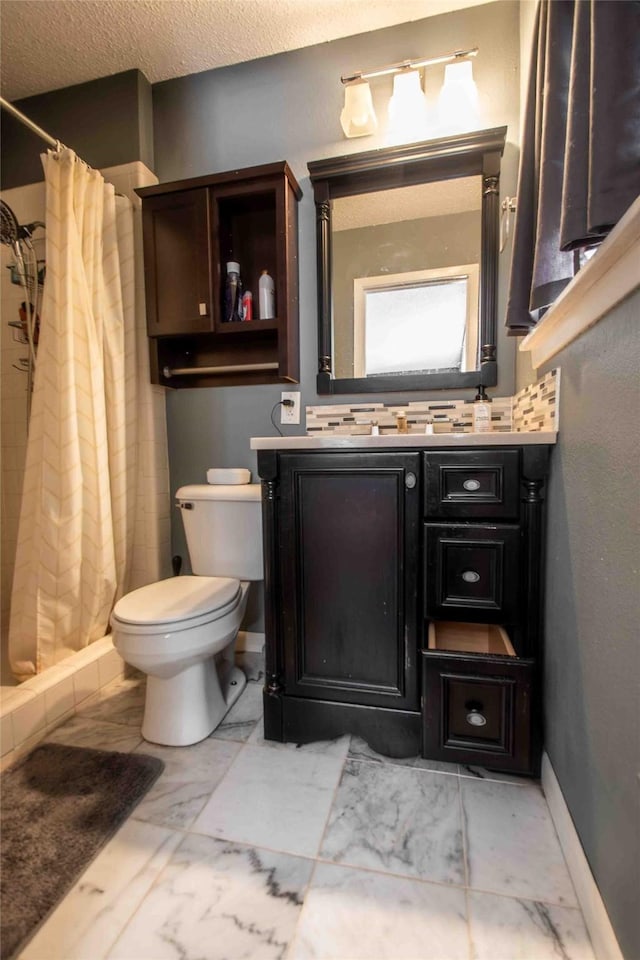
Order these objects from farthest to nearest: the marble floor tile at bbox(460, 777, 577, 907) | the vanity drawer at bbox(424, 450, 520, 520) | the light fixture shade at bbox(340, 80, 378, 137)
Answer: the light fixture shade at bbox(340, 80, 378, 137)
the vanity drawer at bbox(424, 450, 520, 520)
the marble floor tile at bbox(460, 777, 577, 907)

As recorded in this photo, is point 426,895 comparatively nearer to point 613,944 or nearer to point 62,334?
point 613,944

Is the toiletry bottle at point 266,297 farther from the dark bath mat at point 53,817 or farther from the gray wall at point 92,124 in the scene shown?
the dark bath mat at point 53,817

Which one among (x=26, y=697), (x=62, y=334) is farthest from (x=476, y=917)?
(x=62, y=334)

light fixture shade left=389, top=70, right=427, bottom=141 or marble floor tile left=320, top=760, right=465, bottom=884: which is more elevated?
light fixture shade left=389, top=70, right=427, bottom=141

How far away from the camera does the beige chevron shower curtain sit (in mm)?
1411

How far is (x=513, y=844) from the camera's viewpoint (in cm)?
90

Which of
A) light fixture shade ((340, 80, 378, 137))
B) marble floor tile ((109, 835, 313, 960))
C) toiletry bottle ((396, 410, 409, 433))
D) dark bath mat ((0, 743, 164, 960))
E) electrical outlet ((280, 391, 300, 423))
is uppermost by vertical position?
light fixture shade ((340, 80, 378, 137))

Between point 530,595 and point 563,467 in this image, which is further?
point 530,595

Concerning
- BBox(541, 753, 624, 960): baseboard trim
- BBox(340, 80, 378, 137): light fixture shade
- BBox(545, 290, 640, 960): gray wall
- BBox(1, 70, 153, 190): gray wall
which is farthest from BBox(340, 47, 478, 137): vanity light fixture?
BBox(541, 753, 624, 960): baseboard trim

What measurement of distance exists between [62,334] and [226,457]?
2.42ft

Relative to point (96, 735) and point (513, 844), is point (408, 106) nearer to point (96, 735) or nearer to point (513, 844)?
point (513, 844)

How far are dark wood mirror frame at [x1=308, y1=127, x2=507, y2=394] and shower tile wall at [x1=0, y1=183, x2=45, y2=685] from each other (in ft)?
4.36

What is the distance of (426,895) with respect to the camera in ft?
2.60

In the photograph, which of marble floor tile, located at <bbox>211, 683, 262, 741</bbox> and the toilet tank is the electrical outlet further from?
marble floor tile, located at <bbox>211, 683, 262, 741</bbox>
